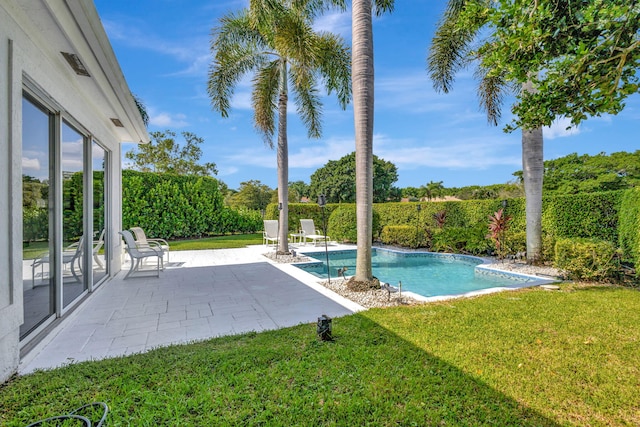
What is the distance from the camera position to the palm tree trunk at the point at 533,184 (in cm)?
830

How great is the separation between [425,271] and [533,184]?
3.78 m

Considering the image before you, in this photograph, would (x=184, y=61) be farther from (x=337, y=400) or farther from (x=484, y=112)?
(x=337, y=400)

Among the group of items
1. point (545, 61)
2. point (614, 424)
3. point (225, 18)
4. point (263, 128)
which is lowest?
point (614, 424)

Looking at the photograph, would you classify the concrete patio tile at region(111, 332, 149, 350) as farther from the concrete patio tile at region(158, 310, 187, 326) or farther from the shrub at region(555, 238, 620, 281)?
the shrub at region(555, 238, 620, 281)

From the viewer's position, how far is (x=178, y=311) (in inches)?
195

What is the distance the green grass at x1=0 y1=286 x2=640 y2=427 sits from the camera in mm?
2387

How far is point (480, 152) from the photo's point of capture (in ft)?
83.4

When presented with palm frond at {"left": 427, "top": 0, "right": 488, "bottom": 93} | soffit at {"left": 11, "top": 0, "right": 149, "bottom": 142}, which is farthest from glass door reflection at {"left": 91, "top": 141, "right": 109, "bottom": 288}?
palm frond at {"left": 427, "top": 0, "right": 488, "bottom": 93}

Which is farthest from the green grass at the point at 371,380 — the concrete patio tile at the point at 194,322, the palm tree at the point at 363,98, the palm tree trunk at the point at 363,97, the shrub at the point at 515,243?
the shrub at the point at 515,243

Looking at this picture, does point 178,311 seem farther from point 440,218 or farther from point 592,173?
point 592,173

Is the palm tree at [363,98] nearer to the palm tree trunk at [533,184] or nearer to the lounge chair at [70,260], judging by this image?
the lounge chair at [70,260]

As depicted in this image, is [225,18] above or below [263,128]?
above

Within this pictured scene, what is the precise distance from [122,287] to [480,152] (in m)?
26.3

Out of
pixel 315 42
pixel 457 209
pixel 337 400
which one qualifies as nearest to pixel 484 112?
pixel 457 209
